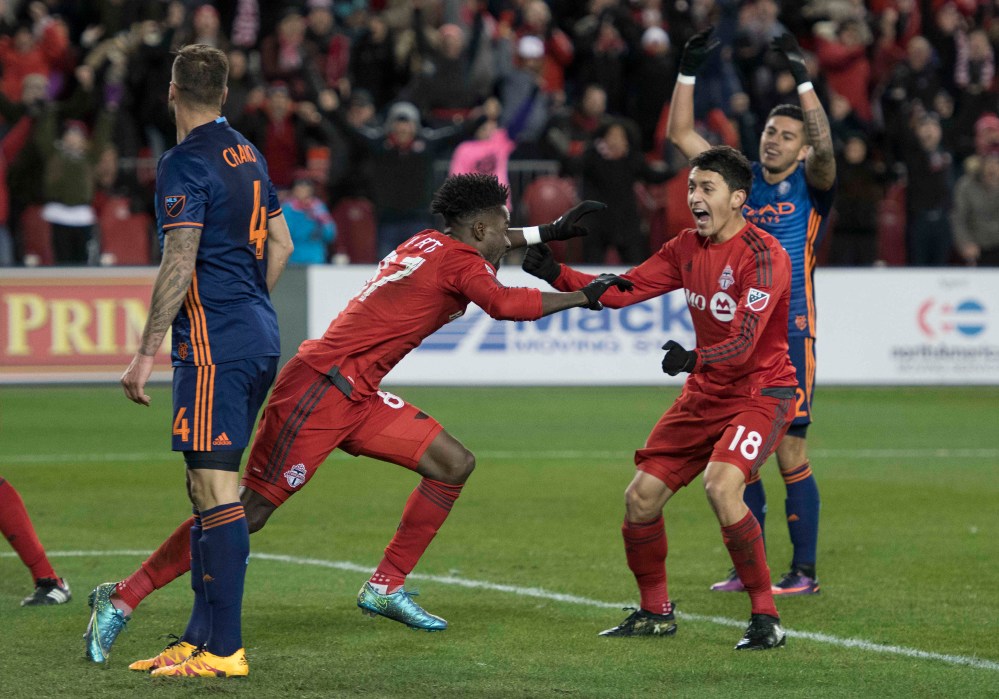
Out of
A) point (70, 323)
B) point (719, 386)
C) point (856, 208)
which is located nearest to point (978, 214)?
point (856, 208)

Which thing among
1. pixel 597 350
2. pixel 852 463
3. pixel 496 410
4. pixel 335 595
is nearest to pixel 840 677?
pixel 335 595

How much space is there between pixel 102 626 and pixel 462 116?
1349cm

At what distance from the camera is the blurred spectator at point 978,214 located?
18.8m

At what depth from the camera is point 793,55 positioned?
7902 mm

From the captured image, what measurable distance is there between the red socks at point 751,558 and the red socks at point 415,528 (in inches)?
49.3

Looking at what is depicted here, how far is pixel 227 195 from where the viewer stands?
229 inches

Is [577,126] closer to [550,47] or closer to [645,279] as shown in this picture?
[550,47]

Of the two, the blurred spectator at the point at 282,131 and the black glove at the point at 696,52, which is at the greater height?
the black glove at the point at 696,52

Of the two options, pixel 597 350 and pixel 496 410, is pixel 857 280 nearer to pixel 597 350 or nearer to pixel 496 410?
pixel 597 350

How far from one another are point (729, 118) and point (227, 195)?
47.4 feet

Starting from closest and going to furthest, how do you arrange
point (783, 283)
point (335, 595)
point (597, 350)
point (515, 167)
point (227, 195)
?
point (227, 195)
point (783, 283)
point (335, 595)
point (597, 350)
point (515, 167)

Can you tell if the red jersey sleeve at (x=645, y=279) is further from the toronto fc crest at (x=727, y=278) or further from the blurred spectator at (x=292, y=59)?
the blurred spectator at (x=292, y=59)

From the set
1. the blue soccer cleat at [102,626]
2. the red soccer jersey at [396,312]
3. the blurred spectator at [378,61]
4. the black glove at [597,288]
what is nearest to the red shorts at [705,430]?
the black glove at [597,288]

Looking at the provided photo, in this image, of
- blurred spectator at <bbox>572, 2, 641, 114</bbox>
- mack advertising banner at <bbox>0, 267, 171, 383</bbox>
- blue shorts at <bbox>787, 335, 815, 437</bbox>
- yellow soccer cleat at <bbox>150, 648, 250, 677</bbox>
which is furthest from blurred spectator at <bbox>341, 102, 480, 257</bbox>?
yellow soccer cleat at <bbox>150, 648, 250, 677</bbox>
